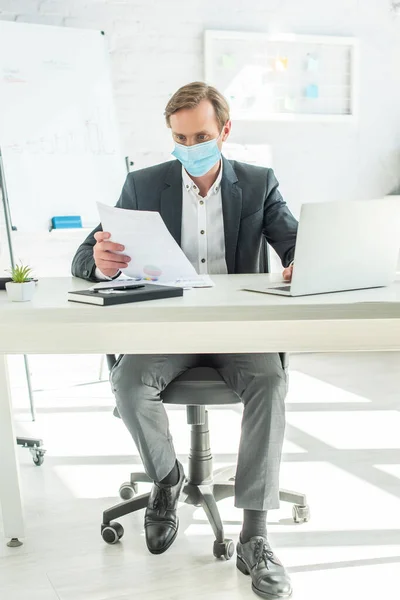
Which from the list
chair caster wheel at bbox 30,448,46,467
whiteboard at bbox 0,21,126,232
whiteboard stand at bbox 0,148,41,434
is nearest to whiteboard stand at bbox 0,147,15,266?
whiteboard stand at bbox 0,148,41,434

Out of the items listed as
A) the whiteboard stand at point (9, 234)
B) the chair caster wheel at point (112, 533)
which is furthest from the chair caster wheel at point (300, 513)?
the whiteboard stand at point (9, 234)

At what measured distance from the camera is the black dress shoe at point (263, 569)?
5.13ft

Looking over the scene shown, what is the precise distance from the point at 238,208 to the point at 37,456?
1080 millimetres

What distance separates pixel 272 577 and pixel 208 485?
38 centimetres

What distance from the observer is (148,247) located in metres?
1.56

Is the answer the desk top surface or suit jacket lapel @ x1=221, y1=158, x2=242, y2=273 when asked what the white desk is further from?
suit jacket lapel @ x1=221, y1=158, x2=242, y2=273

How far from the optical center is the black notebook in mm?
1336

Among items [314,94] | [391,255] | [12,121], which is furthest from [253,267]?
[314,94]

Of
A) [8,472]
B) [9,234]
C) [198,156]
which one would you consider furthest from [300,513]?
[9,234]

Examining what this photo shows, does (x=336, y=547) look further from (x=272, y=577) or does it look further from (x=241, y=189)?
(x=241, y=189)

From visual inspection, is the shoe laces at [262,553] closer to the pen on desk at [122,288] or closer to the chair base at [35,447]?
the pen on desk at [122,288]

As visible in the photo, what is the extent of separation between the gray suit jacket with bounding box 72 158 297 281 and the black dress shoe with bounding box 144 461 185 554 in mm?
635

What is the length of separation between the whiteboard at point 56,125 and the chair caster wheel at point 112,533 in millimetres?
1758

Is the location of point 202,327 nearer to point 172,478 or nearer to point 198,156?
point 172,478
